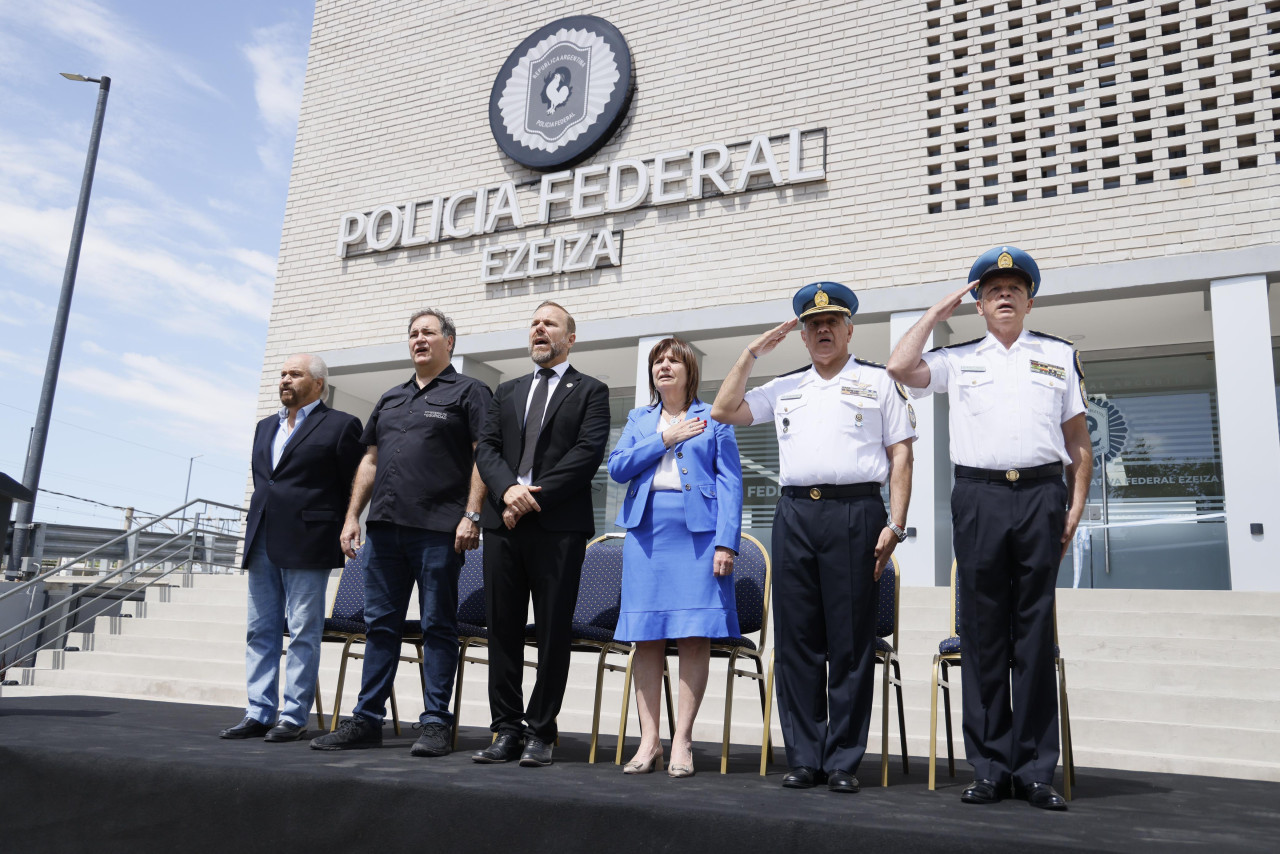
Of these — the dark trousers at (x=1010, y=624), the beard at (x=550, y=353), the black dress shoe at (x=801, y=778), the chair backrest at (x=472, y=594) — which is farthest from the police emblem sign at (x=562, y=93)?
the black dress shoe at (x=801, y=778)

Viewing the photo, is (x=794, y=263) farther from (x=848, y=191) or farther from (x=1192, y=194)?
(x=1192, y=194)

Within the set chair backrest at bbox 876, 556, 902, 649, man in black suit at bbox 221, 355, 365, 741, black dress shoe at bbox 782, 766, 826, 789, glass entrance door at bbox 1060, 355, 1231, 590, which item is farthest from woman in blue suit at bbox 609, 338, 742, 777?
glass entrance door at bbox 1060, 355, 1231, 590

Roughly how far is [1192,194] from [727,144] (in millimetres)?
4084

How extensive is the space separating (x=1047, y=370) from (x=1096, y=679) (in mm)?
2753

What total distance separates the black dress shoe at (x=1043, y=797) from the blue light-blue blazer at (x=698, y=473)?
3.85 ft

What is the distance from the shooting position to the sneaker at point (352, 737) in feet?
10.9

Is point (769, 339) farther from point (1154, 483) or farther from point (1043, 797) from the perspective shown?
point (1154, 483)

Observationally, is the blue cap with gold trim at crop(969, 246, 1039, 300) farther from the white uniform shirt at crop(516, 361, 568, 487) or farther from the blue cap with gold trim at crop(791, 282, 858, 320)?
the white uniform shirt at crop(516, 361, 568, 487)

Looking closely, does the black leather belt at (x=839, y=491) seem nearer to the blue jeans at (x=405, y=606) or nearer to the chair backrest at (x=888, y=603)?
A: the chair backrest at (x=888, y=603)

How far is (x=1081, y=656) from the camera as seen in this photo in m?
5.20

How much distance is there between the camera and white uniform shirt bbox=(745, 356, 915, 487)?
3.13 m

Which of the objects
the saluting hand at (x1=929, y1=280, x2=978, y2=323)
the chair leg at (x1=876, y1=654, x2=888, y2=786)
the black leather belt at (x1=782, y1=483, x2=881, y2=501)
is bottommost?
the chair leg at (x1=876, y1=654, x2=888, y2=786)

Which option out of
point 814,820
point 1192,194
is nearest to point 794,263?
point 1192,194

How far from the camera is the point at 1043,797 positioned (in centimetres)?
259
